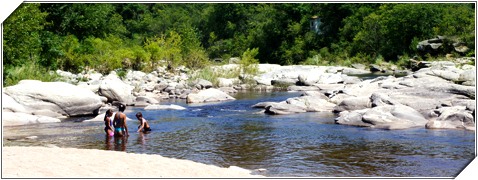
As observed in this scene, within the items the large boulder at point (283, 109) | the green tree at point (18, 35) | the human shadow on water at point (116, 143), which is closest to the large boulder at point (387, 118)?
the large boulder at point (283, 109)

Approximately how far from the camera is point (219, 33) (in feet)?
233

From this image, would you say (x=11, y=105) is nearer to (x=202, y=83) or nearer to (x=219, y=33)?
(x=202, y=83)

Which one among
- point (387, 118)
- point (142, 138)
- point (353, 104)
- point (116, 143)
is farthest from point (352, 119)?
point (116, 143)

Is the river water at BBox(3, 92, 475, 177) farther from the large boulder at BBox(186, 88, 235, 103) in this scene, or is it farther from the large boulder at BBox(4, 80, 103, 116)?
the large boulder at BBox(186, 88, 235, 103)

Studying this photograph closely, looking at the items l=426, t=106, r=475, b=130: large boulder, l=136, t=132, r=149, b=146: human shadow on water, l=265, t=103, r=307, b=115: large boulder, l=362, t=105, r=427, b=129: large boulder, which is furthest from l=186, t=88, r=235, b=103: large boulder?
l=426, t=106, r=475, b=130: large boulder

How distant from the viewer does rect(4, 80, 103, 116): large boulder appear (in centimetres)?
1778

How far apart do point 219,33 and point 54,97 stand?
5357 centimetres

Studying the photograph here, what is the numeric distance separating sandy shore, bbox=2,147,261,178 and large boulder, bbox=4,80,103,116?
24.9ft

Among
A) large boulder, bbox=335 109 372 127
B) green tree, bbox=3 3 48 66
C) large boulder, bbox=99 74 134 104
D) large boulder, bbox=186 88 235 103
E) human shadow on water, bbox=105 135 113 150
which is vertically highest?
green tree, bbox=3 3 48 66

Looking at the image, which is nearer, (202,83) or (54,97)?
(54,97)

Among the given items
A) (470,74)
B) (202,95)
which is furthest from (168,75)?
(470,74)

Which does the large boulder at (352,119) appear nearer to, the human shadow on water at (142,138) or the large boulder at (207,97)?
the human shadow on water at (142,138)

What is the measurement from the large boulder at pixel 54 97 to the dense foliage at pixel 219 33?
8.97 feet

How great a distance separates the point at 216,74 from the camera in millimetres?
31469
